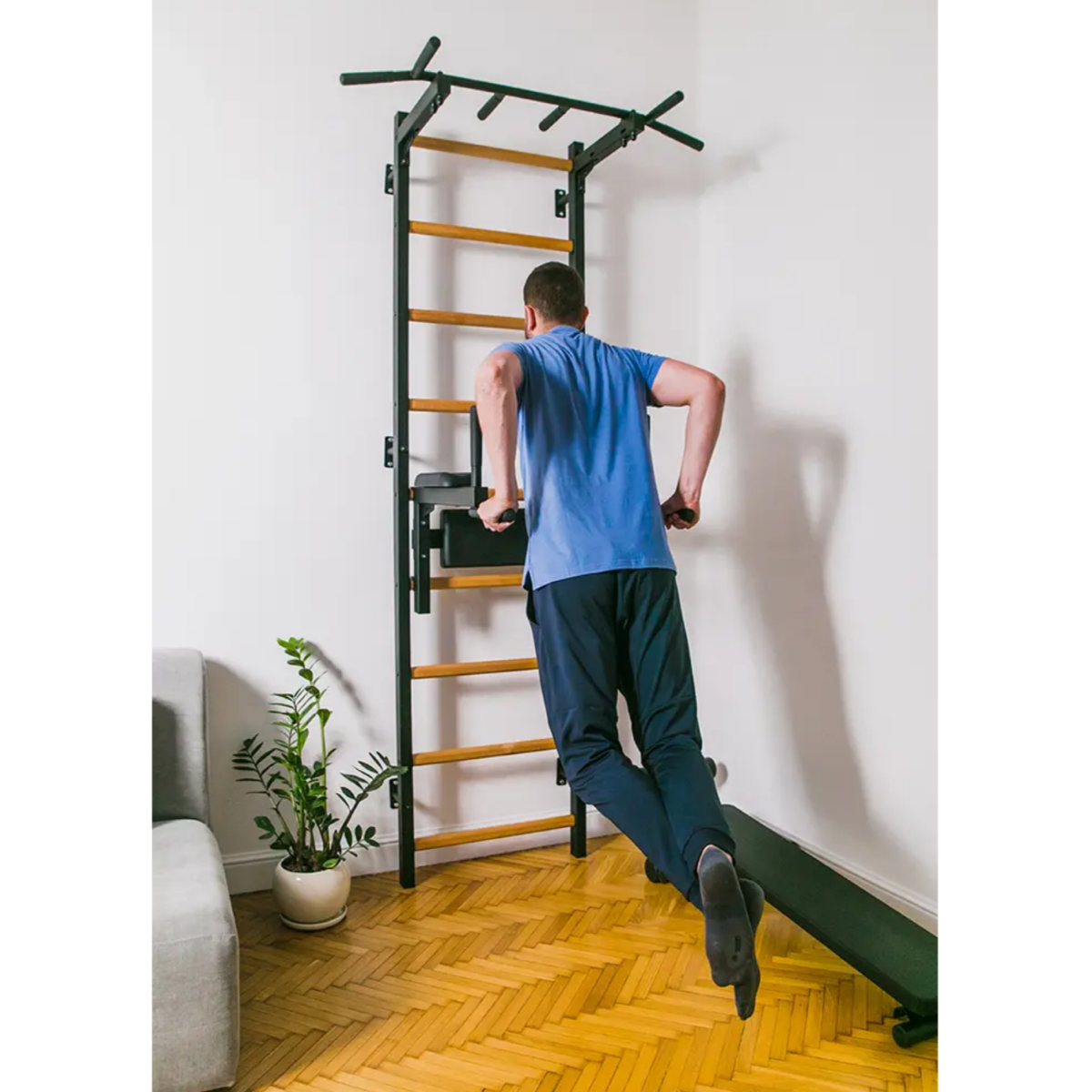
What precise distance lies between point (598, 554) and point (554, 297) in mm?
731

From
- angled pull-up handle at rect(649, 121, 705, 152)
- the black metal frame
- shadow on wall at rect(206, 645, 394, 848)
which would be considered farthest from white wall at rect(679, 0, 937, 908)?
shadow on wall at rect(206, 645, 394, 848)

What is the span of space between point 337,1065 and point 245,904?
37.4 inches

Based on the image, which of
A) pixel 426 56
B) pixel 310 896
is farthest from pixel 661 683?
pixel 426 56

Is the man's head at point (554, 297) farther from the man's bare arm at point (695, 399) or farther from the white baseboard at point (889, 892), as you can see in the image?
the white baseboard at point (889, 892)

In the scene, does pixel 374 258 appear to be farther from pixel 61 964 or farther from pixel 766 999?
pixel 61 964

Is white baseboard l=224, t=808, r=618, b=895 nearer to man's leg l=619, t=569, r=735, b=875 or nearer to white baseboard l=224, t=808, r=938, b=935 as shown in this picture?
white baseboard l=224, t=808, r=938, b=935

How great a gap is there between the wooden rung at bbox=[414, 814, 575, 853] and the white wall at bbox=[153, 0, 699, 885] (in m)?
0.14

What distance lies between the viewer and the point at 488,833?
2980mm

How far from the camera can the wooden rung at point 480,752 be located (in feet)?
9.59

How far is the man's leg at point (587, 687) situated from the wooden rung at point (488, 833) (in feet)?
2.72

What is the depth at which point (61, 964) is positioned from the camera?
0.42 metres

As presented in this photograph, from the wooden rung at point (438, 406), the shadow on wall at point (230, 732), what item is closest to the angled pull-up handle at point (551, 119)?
the wooden rung at point (438, 406)

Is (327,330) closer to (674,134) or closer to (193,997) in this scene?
(674,134)

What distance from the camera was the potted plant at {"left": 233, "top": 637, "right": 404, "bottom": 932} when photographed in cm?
255
